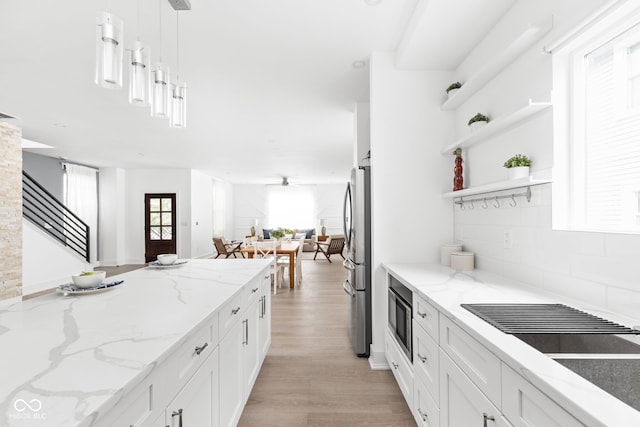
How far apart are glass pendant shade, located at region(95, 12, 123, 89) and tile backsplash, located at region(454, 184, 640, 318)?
2.10 m

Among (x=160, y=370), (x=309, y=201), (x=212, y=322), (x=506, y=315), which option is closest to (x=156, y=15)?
(x=212, y=322)

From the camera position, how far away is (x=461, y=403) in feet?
4.03

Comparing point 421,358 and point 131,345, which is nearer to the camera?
point 131,345

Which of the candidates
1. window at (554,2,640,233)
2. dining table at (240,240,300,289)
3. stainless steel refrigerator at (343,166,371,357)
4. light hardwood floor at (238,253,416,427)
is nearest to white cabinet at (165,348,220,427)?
light hardwood floor at (238,253,416,427)

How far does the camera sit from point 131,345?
3.04 feet

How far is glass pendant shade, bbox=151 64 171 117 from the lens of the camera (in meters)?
1.63

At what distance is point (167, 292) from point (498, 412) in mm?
1488

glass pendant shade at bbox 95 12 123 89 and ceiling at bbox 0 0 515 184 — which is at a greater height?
ceiling at bbox 0 0 515 184

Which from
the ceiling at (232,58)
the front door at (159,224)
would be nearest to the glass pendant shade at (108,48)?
the ceiling at (232,58)

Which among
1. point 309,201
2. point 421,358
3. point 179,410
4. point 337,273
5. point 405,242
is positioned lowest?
point 337,273

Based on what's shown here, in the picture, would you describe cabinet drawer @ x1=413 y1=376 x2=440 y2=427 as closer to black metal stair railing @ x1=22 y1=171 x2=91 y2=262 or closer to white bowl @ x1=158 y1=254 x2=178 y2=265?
white bowl @ x1=158 y1=254 x2=178 y2=265

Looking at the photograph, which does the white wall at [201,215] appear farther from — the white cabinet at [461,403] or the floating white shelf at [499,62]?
the white cabinet at [461,403]

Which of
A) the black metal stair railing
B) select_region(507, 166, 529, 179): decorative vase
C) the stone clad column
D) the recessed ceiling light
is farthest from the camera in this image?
the black metal stair railing

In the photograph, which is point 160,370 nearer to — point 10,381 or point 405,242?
point 10,381
